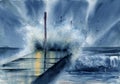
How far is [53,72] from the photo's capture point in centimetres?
240

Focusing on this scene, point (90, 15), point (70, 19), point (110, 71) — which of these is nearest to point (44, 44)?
point (70, 19)

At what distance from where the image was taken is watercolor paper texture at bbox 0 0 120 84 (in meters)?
2.39

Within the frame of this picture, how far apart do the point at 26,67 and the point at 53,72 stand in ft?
0.82

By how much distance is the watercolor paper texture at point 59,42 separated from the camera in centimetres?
239

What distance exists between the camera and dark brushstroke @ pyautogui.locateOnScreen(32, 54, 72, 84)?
2393 mm

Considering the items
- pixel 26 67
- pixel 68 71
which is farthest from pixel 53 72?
pixel 26 67

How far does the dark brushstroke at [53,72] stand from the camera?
2.39 m

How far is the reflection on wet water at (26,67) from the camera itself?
238 centimetres

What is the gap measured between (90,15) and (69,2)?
0.23 metres

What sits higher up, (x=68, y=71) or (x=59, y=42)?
(x=59, y=42)

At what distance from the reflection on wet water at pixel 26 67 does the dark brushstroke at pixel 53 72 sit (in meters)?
0.03

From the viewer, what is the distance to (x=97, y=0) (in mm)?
2414

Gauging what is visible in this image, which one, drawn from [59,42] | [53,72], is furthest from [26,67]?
[59,42]

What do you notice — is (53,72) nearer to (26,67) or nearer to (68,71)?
(68,71)
